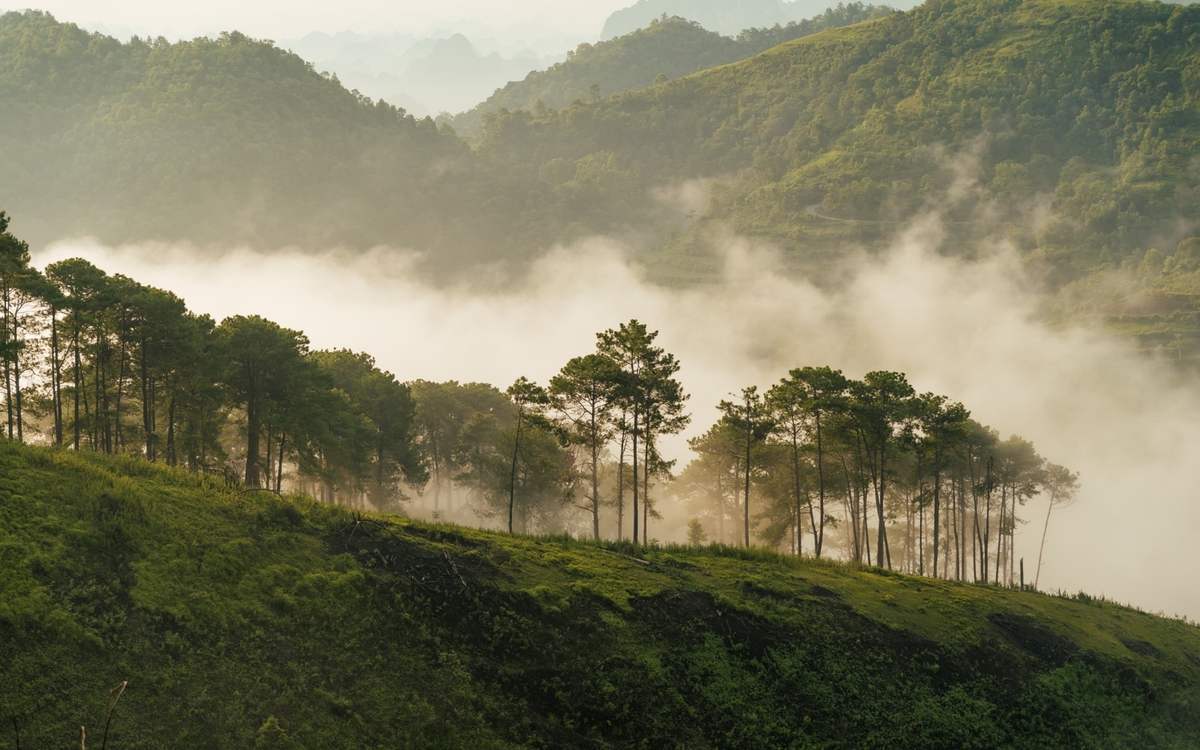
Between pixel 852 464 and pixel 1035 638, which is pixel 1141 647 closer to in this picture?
pixel 1035 638

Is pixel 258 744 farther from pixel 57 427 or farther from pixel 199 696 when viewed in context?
pixel 57 427

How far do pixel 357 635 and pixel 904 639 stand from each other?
22.1 meters

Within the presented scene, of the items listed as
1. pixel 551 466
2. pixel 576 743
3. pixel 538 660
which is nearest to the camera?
pixel 576 743

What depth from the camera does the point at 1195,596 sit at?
165 meters

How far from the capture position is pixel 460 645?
31.4 meters

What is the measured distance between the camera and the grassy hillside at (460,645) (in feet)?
84.1

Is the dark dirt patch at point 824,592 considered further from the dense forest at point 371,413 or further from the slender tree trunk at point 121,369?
the slender tree trunk at point 121,369

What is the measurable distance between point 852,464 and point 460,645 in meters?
54.6

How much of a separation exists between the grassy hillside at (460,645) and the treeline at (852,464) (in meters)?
18.0

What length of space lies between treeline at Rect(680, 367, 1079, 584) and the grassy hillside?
59.2 feet

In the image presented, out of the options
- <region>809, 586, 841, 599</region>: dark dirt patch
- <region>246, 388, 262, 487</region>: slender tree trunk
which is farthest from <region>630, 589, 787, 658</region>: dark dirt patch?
<region>246, 388, 262, 487</region>: slender tree trunk

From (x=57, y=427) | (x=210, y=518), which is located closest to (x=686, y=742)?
(x=210, y=518)

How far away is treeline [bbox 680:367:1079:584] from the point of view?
66.2 meters

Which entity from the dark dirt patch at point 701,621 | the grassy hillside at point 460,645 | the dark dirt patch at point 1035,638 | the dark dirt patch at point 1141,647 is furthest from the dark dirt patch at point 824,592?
the dark dirt patch at point 1141,647
